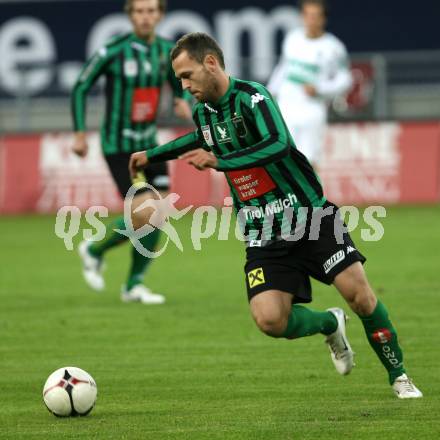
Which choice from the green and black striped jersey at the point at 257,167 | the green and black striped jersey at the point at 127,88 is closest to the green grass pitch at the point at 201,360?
the green and black striped jersey at the point at 257,167

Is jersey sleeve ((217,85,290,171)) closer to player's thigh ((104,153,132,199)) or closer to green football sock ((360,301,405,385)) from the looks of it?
green football sock ((360,301,405,385))

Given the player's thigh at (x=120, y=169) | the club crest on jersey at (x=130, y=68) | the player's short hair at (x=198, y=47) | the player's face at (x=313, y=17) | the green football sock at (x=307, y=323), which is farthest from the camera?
the player's face at (x=313, y=17)

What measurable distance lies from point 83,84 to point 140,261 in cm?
159

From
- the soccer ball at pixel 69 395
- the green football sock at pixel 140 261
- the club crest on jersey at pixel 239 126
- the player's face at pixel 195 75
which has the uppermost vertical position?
the player's face at pixel 195 75

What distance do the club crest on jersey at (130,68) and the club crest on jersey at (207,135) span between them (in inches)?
171

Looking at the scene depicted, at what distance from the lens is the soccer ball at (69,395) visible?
625cm

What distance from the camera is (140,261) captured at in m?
10.8

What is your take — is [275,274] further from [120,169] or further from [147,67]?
[147,67]

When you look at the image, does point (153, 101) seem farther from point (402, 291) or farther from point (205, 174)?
point (205, 174)

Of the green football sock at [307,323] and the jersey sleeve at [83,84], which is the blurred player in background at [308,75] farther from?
the green football sock at [307,323]

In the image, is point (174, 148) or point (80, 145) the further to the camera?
point (80, 145)

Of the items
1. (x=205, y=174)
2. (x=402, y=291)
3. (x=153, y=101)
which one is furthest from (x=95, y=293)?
(x=205, y=174)

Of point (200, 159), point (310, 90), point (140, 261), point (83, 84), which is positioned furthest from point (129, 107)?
point (200, 159)

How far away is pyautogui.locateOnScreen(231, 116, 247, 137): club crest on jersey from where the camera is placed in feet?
21.4
